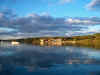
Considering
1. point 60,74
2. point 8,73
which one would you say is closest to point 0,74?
point 8,73

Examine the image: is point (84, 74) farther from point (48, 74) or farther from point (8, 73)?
point (8, 73)

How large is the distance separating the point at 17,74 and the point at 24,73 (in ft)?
3.19

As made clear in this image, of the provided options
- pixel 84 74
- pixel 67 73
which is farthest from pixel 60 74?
pixel 84 74

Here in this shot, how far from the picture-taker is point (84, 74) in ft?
63.8

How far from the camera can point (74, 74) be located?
19.5m

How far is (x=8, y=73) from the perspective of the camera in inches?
793

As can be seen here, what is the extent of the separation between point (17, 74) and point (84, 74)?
8.94m

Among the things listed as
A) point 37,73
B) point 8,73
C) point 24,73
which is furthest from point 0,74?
point 37,73

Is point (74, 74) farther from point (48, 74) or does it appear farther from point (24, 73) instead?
point (24, 73)

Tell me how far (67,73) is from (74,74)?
3.41 feet

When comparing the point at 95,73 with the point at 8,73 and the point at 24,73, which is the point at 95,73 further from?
the point at 8,73

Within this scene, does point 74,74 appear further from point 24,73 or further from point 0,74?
point 0,74

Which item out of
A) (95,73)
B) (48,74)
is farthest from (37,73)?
(95,73)

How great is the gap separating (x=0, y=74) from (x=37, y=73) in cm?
489
